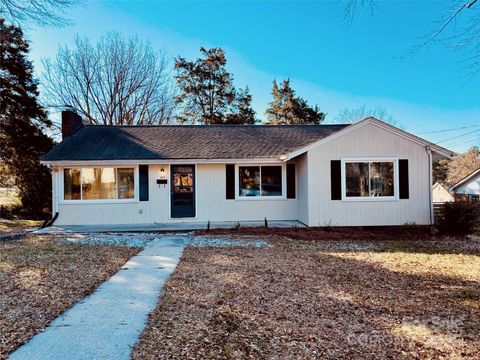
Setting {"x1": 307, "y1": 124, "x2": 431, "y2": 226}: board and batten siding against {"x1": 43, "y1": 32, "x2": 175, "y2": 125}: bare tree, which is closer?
{"x1": 307, "y1": 124, "x2": 431, "y2": 226}: board and batten siding

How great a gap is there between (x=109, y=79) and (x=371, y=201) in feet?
68.7

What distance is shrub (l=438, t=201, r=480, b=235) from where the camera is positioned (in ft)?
31.0

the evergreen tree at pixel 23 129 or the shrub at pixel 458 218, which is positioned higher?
the evergreen tree at pixel 23 129

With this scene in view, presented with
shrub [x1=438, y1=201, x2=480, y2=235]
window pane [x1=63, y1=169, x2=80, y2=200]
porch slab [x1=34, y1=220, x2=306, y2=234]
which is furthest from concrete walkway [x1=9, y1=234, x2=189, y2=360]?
shrub [x1=438, y1=201, x2=480, y2=235]

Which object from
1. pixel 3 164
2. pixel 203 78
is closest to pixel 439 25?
pixel 3 164

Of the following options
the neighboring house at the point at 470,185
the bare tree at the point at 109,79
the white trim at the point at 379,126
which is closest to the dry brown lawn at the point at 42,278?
the white trim at the point at 379,126

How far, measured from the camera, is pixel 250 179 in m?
11.7

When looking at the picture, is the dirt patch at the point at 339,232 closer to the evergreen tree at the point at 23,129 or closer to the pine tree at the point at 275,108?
the evergreen tree at the point at 23,129

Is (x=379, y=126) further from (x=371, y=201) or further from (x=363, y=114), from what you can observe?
(x=363, y=114)

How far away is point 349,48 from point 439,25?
36.1 feet

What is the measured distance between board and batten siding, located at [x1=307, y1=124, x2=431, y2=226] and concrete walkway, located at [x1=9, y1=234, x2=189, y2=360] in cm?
629

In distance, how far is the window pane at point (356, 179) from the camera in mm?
10195

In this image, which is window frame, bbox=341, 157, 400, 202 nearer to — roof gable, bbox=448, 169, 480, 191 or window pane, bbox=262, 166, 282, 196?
window pane, bbox=262, 166, 282, 196

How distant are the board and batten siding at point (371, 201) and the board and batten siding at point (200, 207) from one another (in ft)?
5.69
